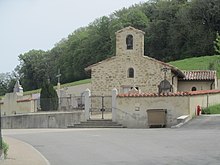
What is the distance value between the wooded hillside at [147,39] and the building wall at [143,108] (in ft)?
161

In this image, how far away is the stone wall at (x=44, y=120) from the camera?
37875 millimetres

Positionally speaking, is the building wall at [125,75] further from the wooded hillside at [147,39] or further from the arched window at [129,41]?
the wooded hillside at [147,39]

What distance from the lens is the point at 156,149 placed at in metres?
17.4

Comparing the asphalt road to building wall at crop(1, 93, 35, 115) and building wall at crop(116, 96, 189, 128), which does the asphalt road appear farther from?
building wall at crop(1, 93, 35, 115)

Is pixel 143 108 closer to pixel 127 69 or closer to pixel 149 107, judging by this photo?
pixel 149 107

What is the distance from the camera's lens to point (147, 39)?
87500mm

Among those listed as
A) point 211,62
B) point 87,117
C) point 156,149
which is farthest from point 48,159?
point 211,62

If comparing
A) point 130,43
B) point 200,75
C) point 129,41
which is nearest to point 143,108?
point 130,43

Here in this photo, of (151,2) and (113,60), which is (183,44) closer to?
(151,2)

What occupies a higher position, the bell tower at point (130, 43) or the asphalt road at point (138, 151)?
the bell tower at point (130, 43)

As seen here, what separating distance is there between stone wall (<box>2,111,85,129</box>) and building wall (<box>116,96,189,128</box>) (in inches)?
154

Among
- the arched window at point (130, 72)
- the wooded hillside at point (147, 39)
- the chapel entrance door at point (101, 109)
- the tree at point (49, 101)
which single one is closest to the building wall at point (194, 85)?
the arched window at point (130, 72)

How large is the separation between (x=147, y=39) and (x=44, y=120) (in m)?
50.5

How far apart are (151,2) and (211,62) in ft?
147
